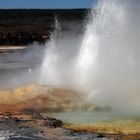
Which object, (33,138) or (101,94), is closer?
(33,138)

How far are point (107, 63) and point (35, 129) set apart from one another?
7020mm

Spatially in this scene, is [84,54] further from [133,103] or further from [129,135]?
[129,135]

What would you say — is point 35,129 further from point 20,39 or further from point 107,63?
point 20,39

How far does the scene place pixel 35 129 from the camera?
423 inches

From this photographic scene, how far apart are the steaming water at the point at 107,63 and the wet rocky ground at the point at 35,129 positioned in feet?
9.90

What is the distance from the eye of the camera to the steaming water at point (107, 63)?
15.3 metres

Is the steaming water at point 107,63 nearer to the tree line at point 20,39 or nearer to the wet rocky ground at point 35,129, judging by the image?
the wet rocky ground at point 35,129

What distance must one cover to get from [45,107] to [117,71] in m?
3.82

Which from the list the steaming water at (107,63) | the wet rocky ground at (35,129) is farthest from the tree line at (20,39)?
the wet rocky ground at (35,129)

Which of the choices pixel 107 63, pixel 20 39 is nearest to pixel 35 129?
pixel 107 63

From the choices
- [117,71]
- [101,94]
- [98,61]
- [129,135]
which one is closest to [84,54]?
[98,61]

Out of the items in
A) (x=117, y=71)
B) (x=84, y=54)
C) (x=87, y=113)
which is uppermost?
(x=84, y=54)

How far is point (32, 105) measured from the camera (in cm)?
1401

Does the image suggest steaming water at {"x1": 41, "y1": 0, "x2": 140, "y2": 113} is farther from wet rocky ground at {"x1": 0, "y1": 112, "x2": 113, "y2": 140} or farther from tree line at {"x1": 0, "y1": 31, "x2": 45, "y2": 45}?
tree line at {"x1": 0, "y1": 31, "x2": 45, "y2": 45}
